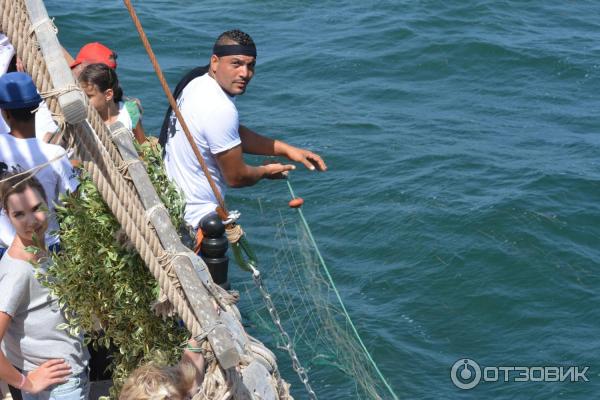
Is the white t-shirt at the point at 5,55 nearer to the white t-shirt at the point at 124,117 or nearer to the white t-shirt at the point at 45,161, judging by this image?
the white t-shirt at the point at 124,117

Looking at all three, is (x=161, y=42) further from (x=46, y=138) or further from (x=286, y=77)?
(x=46, y=138)

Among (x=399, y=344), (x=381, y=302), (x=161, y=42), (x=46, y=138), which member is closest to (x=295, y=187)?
(x=381, y=302)

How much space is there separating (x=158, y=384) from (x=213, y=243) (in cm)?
157

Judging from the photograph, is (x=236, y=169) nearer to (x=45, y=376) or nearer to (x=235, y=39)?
(x=235, y=39)

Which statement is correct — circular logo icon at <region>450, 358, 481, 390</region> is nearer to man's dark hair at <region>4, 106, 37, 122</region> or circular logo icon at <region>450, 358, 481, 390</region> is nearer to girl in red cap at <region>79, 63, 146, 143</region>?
girl in red cap at <region>79, 63, 146, 143</region>

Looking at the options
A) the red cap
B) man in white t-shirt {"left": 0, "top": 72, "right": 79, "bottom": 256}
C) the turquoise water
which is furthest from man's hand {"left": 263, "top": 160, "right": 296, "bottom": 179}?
the turquoise water

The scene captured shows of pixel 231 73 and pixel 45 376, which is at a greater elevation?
pixel 231 73

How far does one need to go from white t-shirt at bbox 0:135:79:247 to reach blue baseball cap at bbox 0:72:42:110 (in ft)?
0.59

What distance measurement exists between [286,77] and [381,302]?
5.53m

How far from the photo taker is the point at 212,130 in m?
5.49

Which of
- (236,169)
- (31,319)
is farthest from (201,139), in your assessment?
(31,319)

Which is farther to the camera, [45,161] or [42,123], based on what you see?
[42,123]

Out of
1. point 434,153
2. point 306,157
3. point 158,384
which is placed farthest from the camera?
point 434,153

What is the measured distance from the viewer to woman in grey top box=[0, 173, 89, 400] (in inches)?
164
